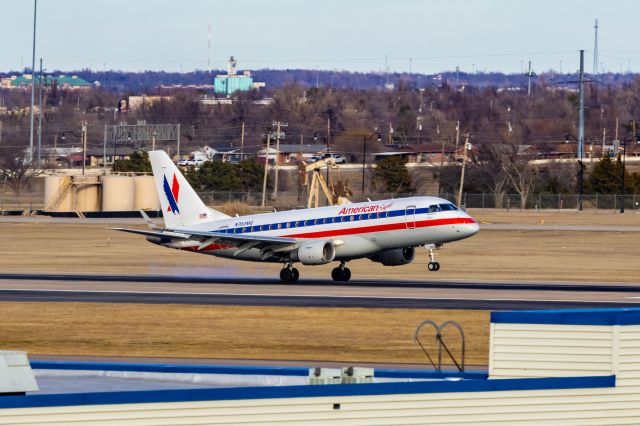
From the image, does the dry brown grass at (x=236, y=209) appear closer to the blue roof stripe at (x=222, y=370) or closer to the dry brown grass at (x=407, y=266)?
the dry brown grass at (x=407, y=266)

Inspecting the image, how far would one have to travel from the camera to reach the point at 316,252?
56.0 metres

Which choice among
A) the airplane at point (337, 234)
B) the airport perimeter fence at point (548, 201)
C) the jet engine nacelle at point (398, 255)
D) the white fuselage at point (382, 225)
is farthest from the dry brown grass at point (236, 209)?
the jet engine nacelle at point (398, 255)

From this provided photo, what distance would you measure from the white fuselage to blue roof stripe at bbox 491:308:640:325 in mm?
35173

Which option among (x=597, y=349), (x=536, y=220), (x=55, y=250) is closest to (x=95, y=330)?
(x=597, y=349)

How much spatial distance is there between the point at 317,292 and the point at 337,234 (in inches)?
200

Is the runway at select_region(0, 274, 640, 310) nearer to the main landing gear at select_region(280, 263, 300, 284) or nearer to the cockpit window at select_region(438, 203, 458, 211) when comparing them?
the main landing gear at select_region(280, 263, 300, 284)

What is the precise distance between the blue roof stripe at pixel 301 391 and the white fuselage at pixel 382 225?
3637 centimetres

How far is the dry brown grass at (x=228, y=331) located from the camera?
3681cm

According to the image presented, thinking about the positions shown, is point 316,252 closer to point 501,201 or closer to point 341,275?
point 341,275

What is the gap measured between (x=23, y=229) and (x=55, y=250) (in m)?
23.8

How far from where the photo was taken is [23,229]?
4262 inches

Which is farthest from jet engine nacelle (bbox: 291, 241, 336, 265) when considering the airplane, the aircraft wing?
the aircraft wing

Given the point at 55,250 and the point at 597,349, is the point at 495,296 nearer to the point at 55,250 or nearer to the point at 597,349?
the point at 597,349

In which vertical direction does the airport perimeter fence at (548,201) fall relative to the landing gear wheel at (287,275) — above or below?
below
